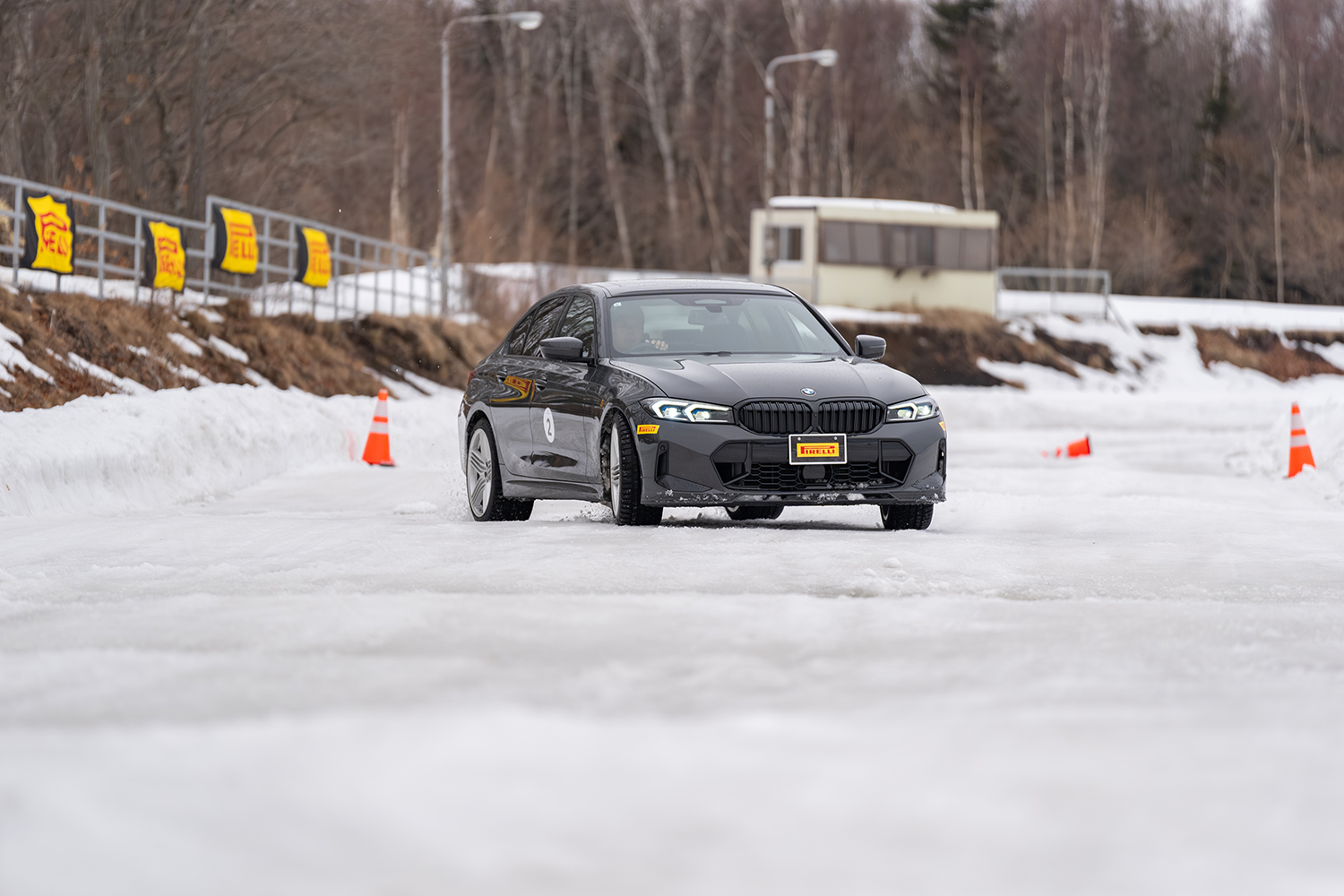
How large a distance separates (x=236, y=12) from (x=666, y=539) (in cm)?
2572

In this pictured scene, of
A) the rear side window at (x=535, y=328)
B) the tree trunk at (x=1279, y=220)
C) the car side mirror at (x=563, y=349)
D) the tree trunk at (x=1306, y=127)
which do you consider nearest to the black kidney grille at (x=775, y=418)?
the car side mirror at (x=563, y=349)

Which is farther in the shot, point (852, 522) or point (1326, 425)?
point (1326, 425)

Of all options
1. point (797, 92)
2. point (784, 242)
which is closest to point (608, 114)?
point (797, 92)

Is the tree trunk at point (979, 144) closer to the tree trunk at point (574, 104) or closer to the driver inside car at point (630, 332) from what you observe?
the tree trunk at point (574, 104)

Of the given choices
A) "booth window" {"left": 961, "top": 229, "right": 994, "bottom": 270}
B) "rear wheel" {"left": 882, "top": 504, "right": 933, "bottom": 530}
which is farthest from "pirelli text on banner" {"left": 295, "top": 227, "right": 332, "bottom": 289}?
"booth window" {"left": 961, "top": 229, "right": 994, "bottom": 270}

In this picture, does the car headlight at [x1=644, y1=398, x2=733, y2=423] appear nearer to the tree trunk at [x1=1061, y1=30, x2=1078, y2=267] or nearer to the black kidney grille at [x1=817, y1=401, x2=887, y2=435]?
the black kidney grille at [x1=817, y1=401, x2=887, y2=435]

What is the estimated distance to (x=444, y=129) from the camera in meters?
38.7

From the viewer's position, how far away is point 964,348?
48.5 meters

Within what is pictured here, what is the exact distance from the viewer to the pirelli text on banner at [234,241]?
85.8ft

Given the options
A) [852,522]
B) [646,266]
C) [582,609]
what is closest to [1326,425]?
[852,522]

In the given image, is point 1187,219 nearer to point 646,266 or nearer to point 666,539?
point 646,266

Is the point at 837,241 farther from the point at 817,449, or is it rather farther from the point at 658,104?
the point at 817,449

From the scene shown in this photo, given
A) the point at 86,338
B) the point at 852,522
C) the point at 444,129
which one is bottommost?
the point at 852,522

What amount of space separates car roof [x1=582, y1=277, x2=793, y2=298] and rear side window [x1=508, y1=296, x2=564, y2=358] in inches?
15.9
